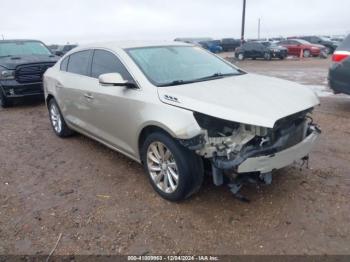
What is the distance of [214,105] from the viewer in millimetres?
3080

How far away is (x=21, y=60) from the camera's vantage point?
29.0ft

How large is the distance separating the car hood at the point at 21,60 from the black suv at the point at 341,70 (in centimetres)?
704

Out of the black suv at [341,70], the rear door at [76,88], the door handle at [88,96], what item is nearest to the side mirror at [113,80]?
the door handle at [88,96]

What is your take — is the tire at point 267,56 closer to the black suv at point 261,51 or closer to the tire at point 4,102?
the black suv at point 261,51

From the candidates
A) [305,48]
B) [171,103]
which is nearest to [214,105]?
[171,103]

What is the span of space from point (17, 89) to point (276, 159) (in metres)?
7.53

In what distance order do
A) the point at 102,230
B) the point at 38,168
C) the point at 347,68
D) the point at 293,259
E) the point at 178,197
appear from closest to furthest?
the point at 293,259 → the point at 102,230 → the point at 178,197 → the point at 38,168 → the point at 347,68

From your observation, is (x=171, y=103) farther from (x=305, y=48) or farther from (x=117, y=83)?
(x=305, y=48)

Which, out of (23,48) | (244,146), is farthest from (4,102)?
(244,146)

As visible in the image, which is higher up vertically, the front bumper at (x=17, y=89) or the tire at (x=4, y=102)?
the front bumper at (x=17, y=89)

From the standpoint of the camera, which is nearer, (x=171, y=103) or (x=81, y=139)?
(x=171, y=103)

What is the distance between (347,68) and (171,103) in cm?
492

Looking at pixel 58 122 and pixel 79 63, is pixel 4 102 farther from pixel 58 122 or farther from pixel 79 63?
pixel 79 63

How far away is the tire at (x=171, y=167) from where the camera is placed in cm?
327
